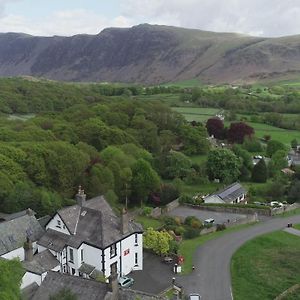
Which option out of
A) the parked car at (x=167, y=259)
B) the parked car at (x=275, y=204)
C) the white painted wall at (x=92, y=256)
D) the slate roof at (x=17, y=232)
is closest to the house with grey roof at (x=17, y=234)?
the slate roof at (x=17, y=232)

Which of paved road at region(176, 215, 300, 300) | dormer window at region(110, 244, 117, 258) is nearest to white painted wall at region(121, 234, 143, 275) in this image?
dormer window at region(110, 244, 117, 258)

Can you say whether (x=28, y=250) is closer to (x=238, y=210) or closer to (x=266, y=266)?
(x=266, y=266)

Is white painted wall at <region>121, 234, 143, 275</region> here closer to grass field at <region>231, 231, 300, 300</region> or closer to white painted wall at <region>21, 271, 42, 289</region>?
white painted wall at <region>21, 271, 42, 289</region>

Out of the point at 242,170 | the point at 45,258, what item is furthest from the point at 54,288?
the point at 242,170

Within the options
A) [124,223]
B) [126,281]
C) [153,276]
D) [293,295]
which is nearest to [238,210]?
[153,276]

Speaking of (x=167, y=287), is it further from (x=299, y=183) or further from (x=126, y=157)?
(x=299, y=183)
